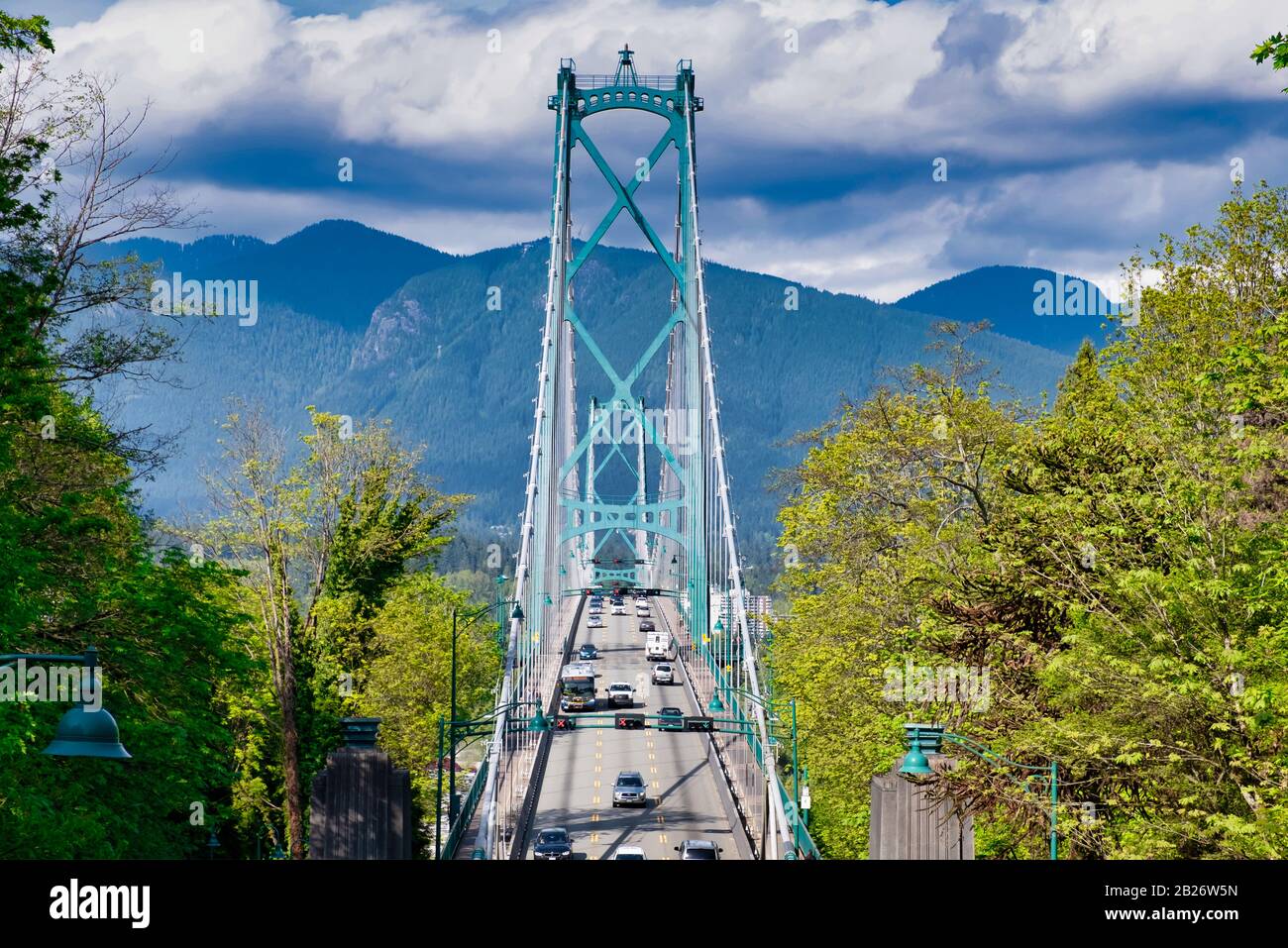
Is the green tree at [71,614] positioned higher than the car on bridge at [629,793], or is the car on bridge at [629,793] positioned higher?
the green tree at [71,614]

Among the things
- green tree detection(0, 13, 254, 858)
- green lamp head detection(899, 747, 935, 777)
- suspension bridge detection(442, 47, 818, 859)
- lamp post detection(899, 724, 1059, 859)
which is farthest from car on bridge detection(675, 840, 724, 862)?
green lamp head detection(899, 747, 935, 777)

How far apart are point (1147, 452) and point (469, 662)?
124 feet

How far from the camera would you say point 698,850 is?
133 feet

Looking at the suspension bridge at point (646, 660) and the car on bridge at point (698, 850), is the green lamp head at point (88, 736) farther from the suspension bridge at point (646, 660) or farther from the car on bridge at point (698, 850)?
the car on bridge at point (698, 850)

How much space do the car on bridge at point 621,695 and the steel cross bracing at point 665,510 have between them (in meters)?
2.80

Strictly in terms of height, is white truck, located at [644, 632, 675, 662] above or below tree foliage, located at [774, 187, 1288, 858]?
below

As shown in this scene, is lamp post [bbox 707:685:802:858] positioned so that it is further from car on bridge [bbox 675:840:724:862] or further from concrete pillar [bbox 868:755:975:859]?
concrete pillar [bbox 868:755:975:859]

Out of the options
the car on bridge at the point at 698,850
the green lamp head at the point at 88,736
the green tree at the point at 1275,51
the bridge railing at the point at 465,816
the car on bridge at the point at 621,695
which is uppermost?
the green tree at the point at 1275,51

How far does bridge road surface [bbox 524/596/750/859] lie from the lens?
4650 cm

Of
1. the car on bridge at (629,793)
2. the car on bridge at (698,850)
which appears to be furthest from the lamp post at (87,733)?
the car on bridge at (629,793)

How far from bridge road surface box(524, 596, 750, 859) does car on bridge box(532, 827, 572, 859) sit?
0.64 m

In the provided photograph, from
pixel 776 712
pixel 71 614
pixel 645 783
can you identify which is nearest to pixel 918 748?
pixel 71 614

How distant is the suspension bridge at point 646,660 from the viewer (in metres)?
44.5
